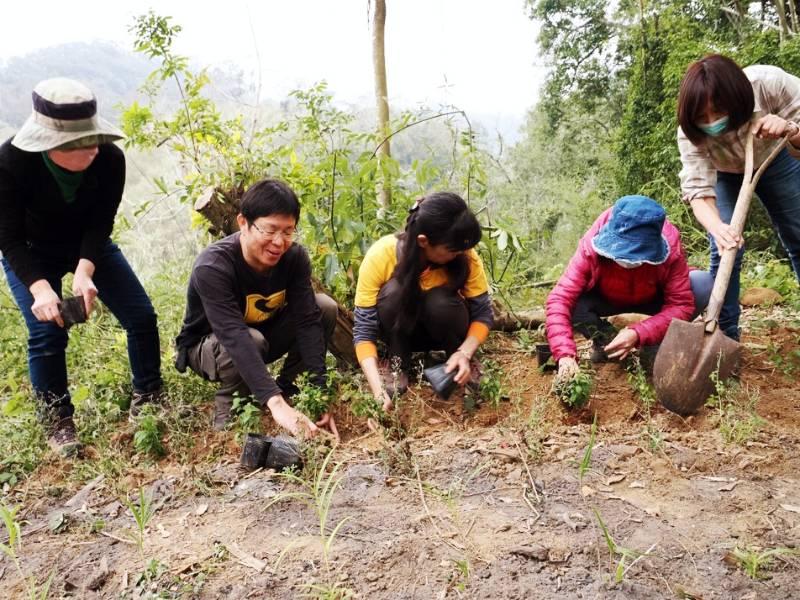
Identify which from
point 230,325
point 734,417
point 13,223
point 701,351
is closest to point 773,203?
point 701,351

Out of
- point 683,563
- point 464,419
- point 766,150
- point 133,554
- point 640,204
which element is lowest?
point 464,419

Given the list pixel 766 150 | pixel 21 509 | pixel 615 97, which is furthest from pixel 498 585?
pixel 615 97

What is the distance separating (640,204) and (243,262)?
5.57 ft

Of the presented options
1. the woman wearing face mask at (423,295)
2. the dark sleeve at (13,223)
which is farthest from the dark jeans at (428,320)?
the dark sleeve at (13,223)

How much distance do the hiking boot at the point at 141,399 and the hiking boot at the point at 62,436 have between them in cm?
29

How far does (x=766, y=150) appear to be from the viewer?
2545 millimetres

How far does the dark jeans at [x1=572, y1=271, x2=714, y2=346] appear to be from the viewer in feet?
9.60

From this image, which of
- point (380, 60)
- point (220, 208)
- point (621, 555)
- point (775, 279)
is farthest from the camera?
point (380, 60)

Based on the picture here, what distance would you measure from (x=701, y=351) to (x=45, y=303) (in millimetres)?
2623

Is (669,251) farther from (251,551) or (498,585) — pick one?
(251,551)

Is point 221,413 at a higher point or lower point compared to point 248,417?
lower

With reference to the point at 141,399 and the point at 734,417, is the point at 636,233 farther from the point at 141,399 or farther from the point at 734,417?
the point at 141,399

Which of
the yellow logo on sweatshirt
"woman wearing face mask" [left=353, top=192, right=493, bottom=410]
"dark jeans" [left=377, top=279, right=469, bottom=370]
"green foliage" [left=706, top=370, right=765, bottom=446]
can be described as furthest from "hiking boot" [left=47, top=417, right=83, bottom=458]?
"green foliage" [left=706, top=370, right=765, bottom=446]

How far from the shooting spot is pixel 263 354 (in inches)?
107
